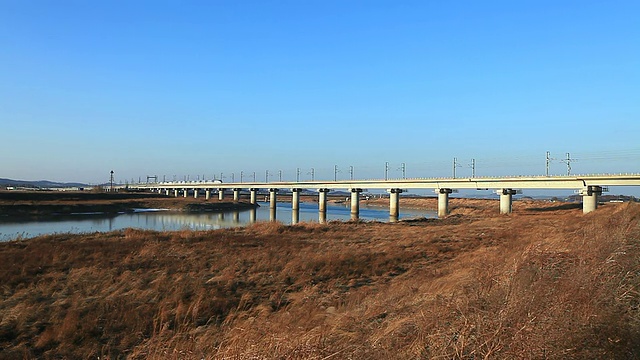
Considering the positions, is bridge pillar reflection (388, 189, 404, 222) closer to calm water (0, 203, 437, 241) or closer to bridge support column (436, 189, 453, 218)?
calm water (0, 203, 437, 241)

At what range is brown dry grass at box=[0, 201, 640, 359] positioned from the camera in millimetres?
4922

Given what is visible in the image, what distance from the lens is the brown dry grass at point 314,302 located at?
492cm

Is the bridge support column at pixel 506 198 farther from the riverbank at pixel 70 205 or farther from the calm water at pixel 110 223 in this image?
the riverbank at pixel 70 205

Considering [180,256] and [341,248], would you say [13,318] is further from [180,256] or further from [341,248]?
[341,248]

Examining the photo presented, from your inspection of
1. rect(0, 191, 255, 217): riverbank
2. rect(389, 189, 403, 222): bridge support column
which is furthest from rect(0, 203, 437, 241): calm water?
rect(0, 191, 255, 217): riverbank

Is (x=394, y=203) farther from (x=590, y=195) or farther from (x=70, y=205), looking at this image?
(x=70, y=205)

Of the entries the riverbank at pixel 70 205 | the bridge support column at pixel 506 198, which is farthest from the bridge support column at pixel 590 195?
the riverbank at pixel 70 205

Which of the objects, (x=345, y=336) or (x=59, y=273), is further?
(x=59, y=273)

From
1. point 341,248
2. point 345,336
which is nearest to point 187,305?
point 345,336

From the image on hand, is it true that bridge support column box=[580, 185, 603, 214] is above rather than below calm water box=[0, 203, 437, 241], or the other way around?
above

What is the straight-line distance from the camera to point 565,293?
6.14 m

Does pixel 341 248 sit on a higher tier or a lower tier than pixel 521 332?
lower

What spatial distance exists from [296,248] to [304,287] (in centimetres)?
848

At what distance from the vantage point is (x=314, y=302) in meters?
10.9
